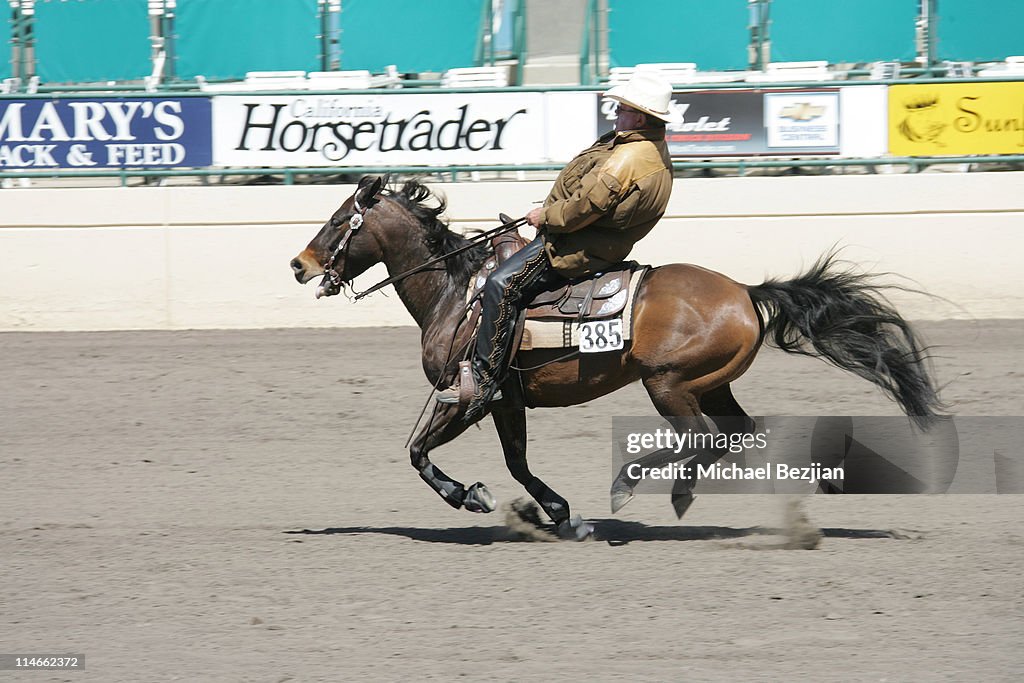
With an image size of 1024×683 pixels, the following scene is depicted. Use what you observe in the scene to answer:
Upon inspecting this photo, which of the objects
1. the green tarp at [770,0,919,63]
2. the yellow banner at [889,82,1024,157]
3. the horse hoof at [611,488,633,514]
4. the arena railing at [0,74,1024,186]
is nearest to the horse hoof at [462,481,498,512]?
the horse hoof at [611,488,633,514]

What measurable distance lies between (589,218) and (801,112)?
27.0 ft

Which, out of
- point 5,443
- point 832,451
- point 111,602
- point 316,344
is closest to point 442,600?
point 111,602

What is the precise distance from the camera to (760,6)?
14812 mm

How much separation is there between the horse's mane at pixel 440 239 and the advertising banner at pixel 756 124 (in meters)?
6.92

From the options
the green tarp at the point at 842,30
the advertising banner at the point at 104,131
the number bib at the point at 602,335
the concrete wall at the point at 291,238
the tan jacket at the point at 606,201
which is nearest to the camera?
the tan jacket at the point at 606,201

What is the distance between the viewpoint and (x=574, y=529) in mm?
6617

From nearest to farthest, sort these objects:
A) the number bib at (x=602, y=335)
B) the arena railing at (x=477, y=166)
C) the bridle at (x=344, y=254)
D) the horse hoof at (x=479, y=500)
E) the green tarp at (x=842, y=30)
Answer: the number bib at (x=602, y=335) → the horse hoof at (x=479, y=500) → the bridle at (x=344, y=254) → the arena railing at (x=477, y=166) → the green tarp at (x=842, y=30)

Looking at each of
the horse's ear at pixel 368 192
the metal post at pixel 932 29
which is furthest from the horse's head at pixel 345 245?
the metal post at pixel 932 29

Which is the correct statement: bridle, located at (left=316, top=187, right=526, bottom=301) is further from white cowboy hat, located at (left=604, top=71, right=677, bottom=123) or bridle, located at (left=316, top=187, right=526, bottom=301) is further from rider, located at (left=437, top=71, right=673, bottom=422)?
white cowboy hat, located at (left=604, top=71, right=677, bottom=123)

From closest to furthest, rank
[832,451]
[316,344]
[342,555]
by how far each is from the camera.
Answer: [342,555]
[832,451]
[316,344]

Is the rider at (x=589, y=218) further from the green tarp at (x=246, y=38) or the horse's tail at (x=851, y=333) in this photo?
the green tarp at (x=246, y=38)

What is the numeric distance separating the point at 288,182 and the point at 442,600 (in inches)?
350

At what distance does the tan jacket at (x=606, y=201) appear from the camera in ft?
19.9

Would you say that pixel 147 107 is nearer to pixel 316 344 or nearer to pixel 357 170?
pixel 357 170
